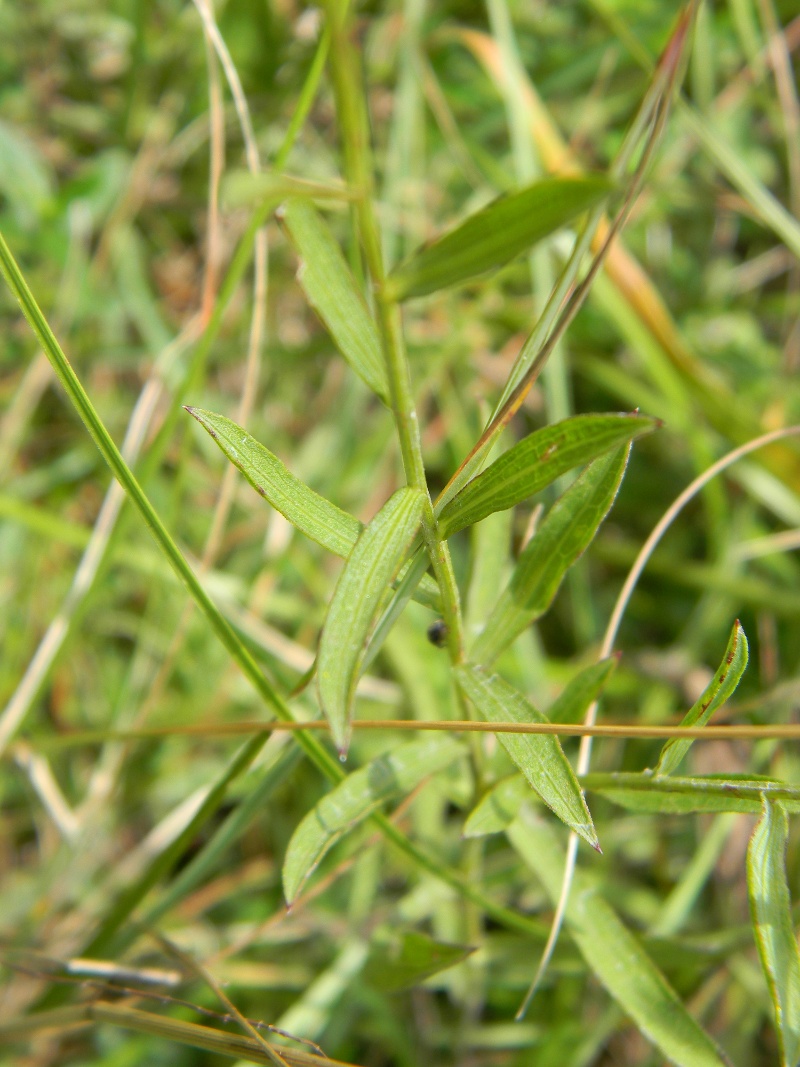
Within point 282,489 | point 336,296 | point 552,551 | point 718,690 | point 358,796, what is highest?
point 336,296

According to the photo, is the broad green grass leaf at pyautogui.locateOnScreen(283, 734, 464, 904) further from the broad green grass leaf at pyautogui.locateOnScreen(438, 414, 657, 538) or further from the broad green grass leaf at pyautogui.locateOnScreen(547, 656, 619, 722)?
the broad green grass leaf at pyautogui.locateOnScreen(438, 414, 657, 538)

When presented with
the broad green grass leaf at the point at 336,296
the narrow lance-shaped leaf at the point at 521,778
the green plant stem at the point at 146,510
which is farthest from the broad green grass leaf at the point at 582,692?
the broad green grass leaf at the point at 336,296

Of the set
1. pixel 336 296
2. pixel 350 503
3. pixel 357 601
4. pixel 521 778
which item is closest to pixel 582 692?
pixel 521 778

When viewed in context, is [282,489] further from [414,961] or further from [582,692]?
[414,961]

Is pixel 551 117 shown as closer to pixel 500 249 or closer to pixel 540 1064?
pixel 500 249

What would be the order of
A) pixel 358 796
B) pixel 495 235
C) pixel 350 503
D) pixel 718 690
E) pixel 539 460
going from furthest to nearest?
pixel 350 503 → pixel 358 796 → pixel 718 690 → pixel 539 460 → pixel 495 235

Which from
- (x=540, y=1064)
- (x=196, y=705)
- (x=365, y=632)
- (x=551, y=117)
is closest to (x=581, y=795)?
(x=365, y=632)

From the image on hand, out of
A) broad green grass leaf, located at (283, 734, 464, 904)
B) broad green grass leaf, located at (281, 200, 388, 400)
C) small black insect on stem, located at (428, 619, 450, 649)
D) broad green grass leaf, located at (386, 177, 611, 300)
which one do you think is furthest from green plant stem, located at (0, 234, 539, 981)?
broad green grass leaf, located at (386, 177, 611, 300)
